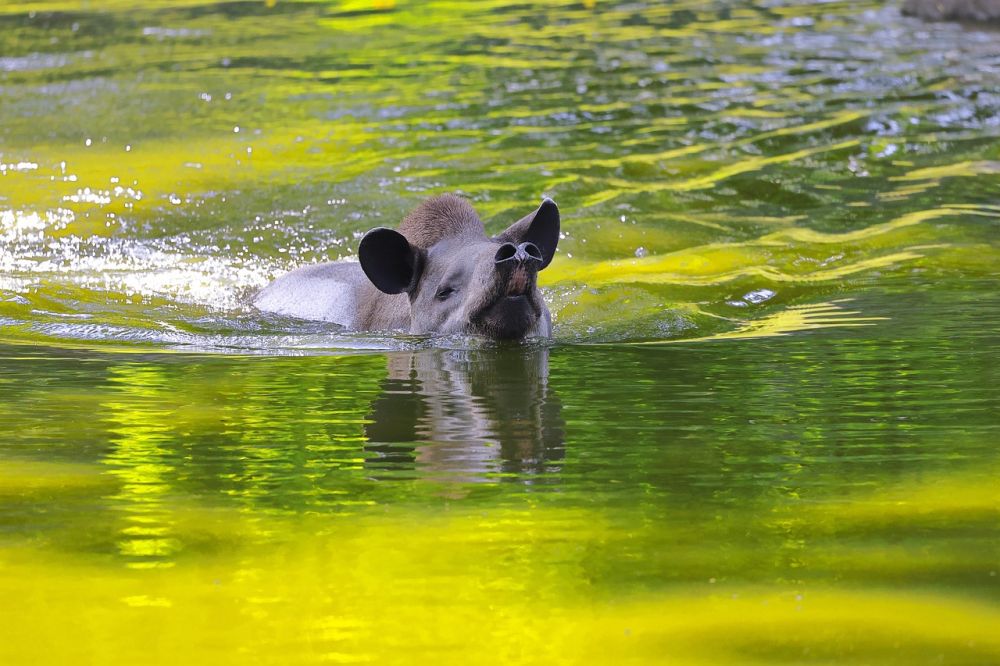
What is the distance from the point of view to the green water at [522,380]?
3.27m

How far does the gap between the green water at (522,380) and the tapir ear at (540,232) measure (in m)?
0.50

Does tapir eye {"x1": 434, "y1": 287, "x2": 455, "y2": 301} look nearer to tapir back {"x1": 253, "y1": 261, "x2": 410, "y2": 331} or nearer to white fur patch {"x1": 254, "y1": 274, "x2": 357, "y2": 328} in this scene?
tapir back {"x1": 253, "y1": 261, "x2": 410, "y2": 331}

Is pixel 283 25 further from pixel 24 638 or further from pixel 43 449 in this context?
pixel 24 638

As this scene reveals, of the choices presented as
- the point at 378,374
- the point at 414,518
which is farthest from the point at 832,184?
the point at 414,518

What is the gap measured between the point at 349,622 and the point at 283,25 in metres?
20.2

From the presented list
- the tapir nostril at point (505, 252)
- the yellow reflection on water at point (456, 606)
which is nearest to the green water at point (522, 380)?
the yellow reflection on water at point (456, 606)

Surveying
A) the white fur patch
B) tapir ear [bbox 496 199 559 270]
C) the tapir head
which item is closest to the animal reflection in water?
the tapir head

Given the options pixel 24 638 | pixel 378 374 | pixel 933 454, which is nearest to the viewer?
pixel 24 638

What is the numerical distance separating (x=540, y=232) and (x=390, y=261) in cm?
79

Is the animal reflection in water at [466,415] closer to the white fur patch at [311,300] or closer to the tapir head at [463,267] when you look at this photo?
the tapir head at [463,267]

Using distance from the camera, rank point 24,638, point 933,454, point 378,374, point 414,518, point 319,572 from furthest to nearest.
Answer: point 378,374, point 933,454, point 414,518, point 319,572, point 24,638

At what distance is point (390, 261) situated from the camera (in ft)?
25.8

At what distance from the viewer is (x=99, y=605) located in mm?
3314

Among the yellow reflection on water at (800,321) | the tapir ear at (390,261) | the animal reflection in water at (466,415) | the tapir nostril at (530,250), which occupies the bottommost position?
the yellow reflection on water at (800,321)
